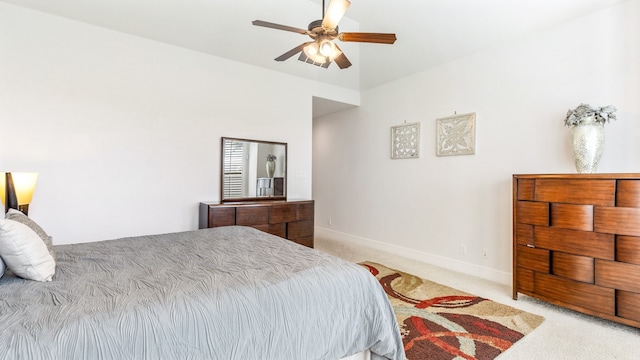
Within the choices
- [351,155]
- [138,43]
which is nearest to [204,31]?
[138,43]

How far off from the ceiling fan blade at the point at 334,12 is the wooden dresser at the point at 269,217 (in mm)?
2200

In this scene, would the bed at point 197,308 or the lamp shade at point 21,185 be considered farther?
the lamp shade at point 21,185

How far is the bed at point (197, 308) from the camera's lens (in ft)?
3.16

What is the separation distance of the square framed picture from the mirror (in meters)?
2.16

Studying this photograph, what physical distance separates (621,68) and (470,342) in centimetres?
270

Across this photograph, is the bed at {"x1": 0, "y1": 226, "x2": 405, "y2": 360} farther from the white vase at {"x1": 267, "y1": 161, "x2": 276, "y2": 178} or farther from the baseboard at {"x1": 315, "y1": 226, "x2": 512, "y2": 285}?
the baseboard at {"x1": 315, "y1": 226, "x2": 512, "y2": 285}

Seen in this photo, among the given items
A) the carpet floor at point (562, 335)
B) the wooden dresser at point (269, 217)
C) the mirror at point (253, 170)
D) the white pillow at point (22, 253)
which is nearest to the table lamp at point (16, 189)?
the white pillow at point (22, 253)

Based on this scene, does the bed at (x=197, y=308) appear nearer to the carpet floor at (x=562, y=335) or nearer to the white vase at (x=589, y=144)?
the carpet floor at (x=562, y=335)

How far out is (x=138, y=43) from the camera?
3186 millimetres

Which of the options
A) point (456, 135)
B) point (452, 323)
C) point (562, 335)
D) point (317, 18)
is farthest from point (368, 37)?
point (562, 335)

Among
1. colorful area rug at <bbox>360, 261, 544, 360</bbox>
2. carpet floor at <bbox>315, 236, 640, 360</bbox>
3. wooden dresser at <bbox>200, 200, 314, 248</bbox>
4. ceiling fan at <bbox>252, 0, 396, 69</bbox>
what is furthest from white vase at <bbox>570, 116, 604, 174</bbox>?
wooden dresser at <bbox>200, 200, 314, 248</bbox>

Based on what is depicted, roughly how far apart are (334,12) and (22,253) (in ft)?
7.00

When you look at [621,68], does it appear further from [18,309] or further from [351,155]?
[18,309]

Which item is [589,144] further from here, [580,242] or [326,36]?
[326,36]
